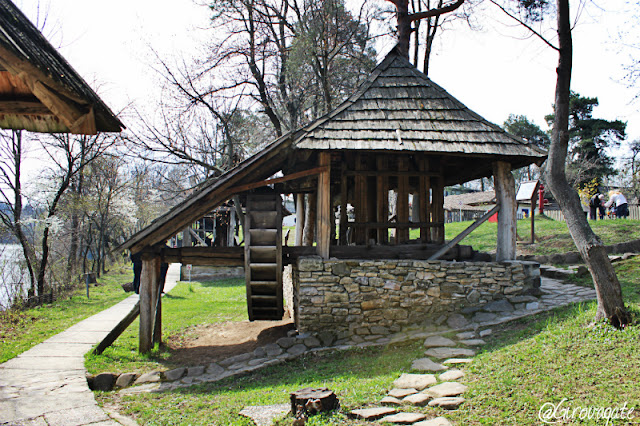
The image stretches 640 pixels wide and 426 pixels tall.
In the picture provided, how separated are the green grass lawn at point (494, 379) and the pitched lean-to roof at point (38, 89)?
10.4 feet

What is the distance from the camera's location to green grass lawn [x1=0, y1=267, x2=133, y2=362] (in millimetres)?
7563

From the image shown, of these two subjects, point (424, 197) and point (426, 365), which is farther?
point (424, 197)

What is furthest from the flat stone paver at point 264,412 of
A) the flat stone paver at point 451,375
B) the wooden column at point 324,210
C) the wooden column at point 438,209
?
the wooden column at point 438,209

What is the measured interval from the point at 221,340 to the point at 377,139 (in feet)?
16.6

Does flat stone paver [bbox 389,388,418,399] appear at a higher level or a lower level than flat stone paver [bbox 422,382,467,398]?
lower

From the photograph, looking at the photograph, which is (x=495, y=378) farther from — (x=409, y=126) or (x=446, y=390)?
(x=409, y=126)

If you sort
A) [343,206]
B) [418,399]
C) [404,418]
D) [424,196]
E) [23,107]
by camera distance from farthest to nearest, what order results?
[343,206]
[424,196]
[418,399]
[404,418]
[23,107]

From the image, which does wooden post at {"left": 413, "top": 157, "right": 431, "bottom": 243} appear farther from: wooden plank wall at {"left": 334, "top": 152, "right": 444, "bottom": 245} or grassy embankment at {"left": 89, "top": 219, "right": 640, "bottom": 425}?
grassy embankment at {"left": 89, "top": 219, "right": 640, "bottom": 425}

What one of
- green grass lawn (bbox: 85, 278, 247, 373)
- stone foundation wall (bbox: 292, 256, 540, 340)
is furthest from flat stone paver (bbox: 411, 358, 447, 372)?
green grass lawn (bbox: 85, 278, 247, 373)

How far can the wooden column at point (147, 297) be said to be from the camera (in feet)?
24.6

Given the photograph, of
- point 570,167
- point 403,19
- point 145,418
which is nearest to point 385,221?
point 145,418

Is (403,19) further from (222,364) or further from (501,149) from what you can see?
(222,364)

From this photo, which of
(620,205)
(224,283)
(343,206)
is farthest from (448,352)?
(620,205)

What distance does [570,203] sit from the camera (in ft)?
18.8
